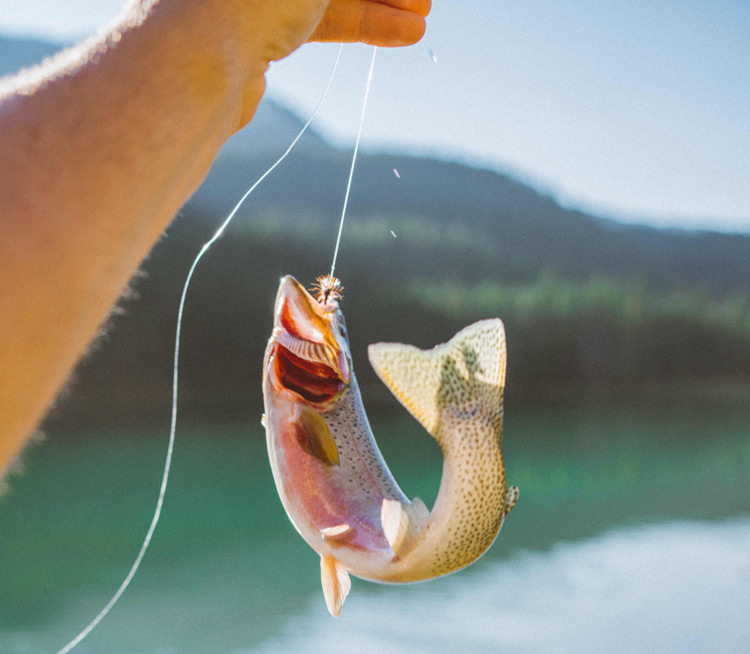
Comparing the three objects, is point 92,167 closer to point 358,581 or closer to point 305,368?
point 305,368

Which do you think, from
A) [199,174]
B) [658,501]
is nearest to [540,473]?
[658,501]

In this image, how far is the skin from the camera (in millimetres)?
171

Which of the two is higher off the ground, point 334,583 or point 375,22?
point 375,22

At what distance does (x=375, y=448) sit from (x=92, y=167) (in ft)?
2.06

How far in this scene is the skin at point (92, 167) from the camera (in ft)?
0.56

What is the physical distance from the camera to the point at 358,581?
191 inches

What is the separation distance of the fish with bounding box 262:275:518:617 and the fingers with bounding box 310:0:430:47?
0.86 ft

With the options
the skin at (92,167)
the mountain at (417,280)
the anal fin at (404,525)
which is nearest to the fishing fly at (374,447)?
the anal fin at (404,525)

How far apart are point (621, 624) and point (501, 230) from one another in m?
9.07

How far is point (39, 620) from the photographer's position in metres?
3.74

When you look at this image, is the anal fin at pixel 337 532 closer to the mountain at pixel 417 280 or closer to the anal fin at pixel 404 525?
the anal fin at pixel 404 525

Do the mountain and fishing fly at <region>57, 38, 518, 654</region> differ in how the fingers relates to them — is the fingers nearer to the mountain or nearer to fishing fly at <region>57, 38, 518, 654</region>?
fishing fly at <region>57, 38, 518, 654</region>

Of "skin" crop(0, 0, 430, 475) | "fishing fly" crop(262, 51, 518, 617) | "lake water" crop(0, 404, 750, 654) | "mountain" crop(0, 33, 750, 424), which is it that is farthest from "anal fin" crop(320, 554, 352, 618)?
"mountain" crop(0, 33, 750, 424)

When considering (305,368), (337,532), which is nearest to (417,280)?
(305,368)
